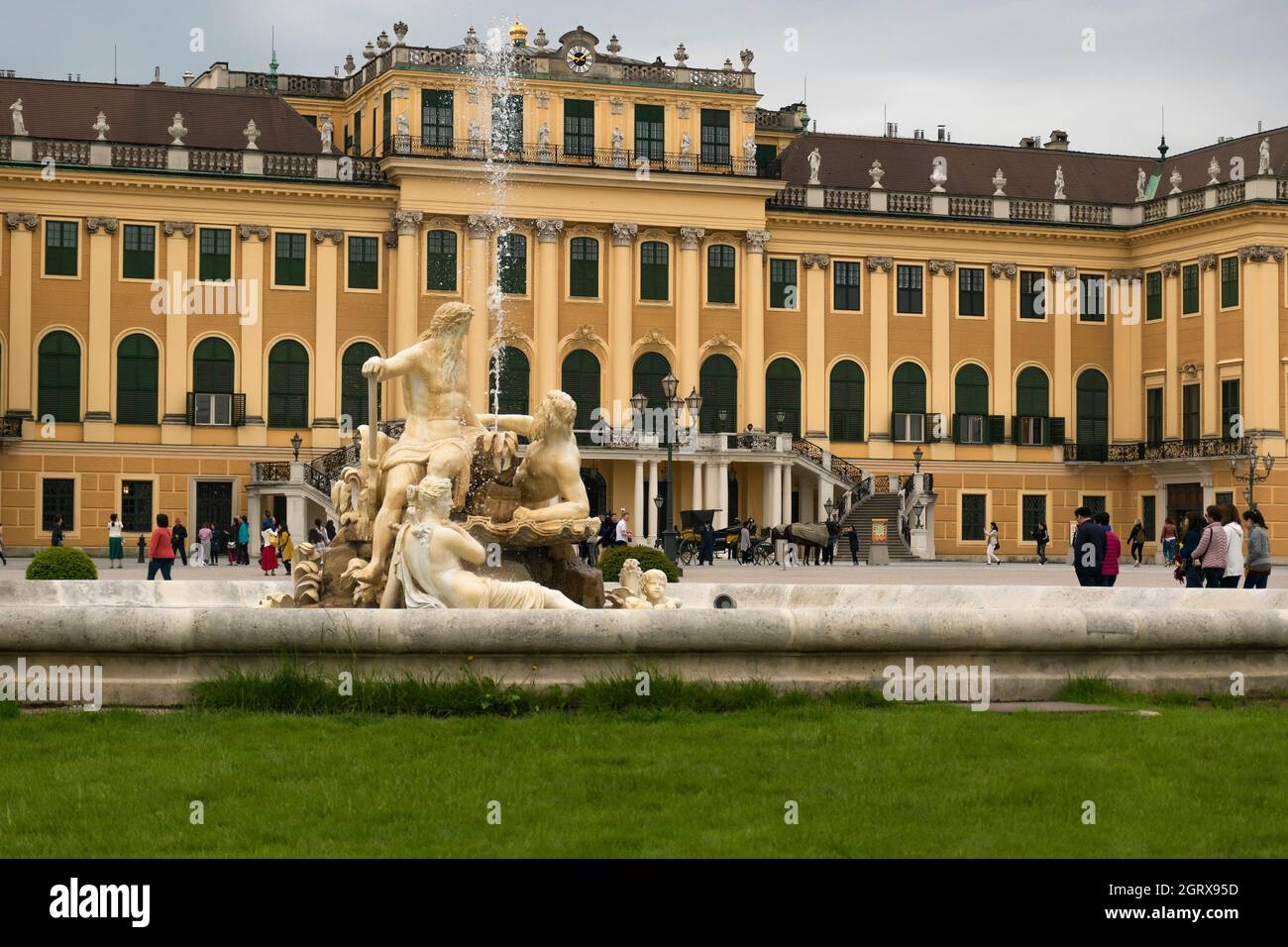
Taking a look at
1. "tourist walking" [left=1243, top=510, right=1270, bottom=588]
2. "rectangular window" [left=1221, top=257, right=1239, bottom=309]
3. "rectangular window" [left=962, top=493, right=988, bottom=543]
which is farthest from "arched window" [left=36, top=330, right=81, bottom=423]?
"tourist walking" [left=1243, top=510, right=1270, bottom=588]

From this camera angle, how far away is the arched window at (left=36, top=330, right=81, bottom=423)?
59250 mm

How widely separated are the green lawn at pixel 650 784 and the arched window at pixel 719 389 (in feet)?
170

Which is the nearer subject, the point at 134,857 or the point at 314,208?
the point at 134,857

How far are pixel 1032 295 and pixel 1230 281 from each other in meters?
6.43

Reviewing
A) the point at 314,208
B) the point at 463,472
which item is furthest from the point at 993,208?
the point at 463,472

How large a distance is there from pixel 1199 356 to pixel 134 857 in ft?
201

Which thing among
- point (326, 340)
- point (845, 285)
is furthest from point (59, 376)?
point (845, 285)

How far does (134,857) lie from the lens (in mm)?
8336

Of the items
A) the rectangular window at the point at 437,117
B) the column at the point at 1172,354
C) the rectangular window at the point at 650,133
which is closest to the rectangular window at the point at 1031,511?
the column at the point at 1172,354

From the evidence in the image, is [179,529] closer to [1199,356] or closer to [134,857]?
[1199,356]

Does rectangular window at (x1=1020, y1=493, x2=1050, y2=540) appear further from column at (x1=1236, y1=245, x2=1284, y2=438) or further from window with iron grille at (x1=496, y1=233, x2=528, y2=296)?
window with iron grille at (x1=496, y1=233, x2=528, y2=296)

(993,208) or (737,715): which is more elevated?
(993,208)
